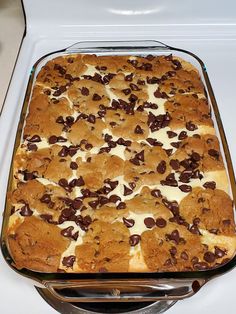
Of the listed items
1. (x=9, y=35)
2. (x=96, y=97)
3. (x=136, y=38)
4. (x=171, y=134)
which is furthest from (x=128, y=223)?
(x=9, y=35)

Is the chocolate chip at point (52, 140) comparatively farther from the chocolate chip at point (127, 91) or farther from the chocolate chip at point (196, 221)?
the chocolate chip at point (196, 221)

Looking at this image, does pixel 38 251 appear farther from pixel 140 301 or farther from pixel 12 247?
pixel 140 301

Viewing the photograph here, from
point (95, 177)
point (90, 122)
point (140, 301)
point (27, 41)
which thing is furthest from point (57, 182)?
point (27, 41)

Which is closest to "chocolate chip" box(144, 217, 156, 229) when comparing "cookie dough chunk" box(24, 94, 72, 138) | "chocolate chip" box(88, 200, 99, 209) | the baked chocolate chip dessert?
the baked chocolate chip dessert

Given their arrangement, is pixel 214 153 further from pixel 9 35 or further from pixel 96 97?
pixel 9 35

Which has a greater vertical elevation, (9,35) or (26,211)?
(9,35)

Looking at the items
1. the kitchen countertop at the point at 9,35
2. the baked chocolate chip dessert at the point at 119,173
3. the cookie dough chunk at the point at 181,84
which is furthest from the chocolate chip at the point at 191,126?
the kitchen countertop at the point at 9,35
